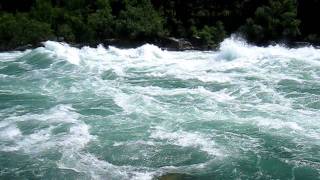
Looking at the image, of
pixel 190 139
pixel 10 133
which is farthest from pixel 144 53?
pixel 190 139

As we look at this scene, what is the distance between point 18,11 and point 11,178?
2114cm

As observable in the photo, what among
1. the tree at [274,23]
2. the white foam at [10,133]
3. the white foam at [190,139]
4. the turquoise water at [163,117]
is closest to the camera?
the turquoise water at [163,117]

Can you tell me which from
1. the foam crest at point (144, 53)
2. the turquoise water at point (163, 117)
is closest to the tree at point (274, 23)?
the turquoise water at point (163, 117)

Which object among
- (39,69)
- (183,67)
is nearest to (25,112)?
(39,69)

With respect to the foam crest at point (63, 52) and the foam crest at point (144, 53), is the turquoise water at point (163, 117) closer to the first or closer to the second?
the foam crest at point (63, 52)

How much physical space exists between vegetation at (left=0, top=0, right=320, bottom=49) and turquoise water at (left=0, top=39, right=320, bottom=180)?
3.59 metres

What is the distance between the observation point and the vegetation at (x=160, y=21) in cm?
2417

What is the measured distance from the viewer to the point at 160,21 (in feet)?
84.2

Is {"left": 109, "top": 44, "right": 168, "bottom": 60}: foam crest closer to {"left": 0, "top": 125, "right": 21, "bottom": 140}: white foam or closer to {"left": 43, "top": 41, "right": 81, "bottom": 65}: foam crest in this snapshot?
{"left": 43, "top": 41, "right": 81, "bottom": 65}: foam crest

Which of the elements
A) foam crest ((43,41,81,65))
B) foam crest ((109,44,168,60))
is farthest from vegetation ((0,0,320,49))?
foam crest ((109,44,168,60))

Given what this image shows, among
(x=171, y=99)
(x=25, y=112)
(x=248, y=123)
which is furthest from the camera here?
(x=171, y=99)

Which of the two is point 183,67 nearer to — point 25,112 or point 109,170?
point 25,112

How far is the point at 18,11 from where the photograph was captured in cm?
2917

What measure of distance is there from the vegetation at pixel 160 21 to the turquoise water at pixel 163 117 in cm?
359
